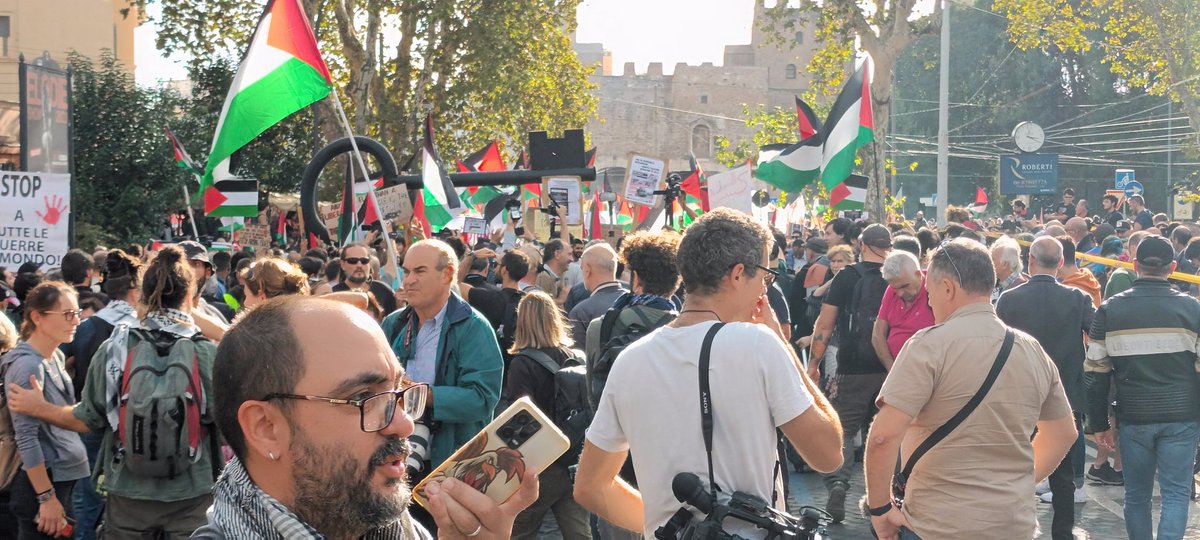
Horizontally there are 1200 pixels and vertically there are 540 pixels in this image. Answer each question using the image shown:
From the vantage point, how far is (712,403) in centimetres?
344

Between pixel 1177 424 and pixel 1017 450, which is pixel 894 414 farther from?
pixel 1177 424

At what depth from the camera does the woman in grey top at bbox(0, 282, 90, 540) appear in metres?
5.78

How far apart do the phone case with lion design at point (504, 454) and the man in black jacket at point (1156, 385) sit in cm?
500

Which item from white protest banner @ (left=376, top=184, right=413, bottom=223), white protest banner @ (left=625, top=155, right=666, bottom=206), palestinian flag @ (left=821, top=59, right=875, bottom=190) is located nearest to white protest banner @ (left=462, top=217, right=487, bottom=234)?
white protest banner @ (left=625, top=155, right=666, bottom=206)

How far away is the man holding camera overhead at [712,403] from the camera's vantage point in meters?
3.41

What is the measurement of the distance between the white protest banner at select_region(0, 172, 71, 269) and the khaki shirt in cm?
726

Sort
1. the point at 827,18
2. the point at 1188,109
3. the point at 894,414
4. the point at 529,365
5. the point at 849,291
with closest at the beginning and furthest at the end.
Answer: the point at 894,414 < the point at 529,365 < the point at 849,291 < the point at 827,18 < the point at 1188,109

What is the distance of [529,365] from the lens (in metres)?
6.18

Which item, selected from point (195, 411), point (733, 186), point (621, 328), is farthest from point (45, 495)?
point (733, 186)

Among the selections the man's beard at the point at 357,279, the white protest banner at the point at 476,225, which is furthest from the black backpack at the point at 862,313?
the white protest banner at the point at 476,225

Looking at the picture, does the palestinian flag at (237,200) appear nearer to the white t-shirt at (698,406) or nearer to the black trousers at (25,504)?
the black trousers at (25,504)

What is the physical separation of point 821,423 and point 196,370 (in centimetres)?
261

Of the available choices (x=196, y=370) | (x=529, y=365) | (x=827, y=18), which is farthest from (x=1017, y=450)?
(x=827, y=18)

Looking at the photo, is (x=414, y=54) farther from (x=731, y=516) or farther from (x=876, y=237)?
(x=731, y=516)
